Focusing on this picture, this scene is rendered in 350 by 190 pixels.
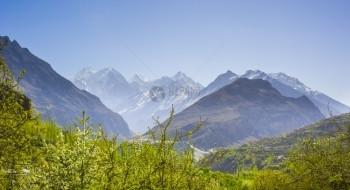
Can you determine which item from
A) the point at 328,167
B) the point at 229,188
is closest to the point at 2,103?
the point at 328,167

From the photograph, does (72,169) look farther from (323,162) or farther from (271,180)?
(271,180)

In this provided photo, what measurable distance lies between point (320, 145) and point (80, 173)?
812cm

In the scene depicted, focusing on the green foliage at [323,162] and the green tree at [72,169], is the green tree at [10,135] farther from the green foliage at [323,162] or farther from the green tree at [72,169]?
the green foliage at [323,162]

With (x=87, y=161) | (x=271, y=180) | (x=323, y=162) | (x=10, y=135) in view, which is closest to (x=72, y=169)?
(x=87, y=161)

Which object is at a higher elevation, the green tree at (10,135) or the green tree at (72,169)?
the green tree at (10,135)

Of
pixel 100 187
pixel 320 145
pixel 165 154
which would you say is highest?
pixel 320 145

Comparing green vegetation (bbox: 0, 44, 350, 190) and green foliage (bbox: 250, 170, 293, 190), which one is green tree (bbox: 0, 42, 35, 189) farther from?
green foliage (bbox: 250, 170, 293, 190)

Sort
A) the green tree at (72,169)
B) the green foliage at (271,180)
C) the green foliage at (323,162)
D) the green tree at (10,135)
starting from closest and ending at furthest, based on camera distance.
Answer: the green tree at (72,169) → the green tree at (10,135) → the green foliage at (323,162) → the green foliage at (271,180)

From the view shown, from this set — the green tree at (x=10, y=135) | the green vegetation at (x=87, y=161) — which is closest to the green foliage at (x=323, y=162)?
the green vegetation at (x=87, y=161)

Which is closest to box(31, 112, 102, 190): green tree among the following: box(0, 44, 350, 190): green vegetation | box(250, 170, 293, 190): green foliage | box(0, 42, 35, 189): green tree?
box(0, 44, 350, 190): green vegetation

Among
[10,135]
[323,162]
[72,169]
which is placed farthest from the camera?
[323,162]

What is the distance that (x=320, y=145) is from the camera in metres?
11.5

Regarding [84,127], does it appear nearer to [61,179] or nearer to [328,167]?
[61,179]

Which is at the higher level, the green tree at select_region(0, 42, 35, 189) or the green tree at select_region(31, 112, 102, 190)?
the green tree at select_region(0, 42, 35, 189)
